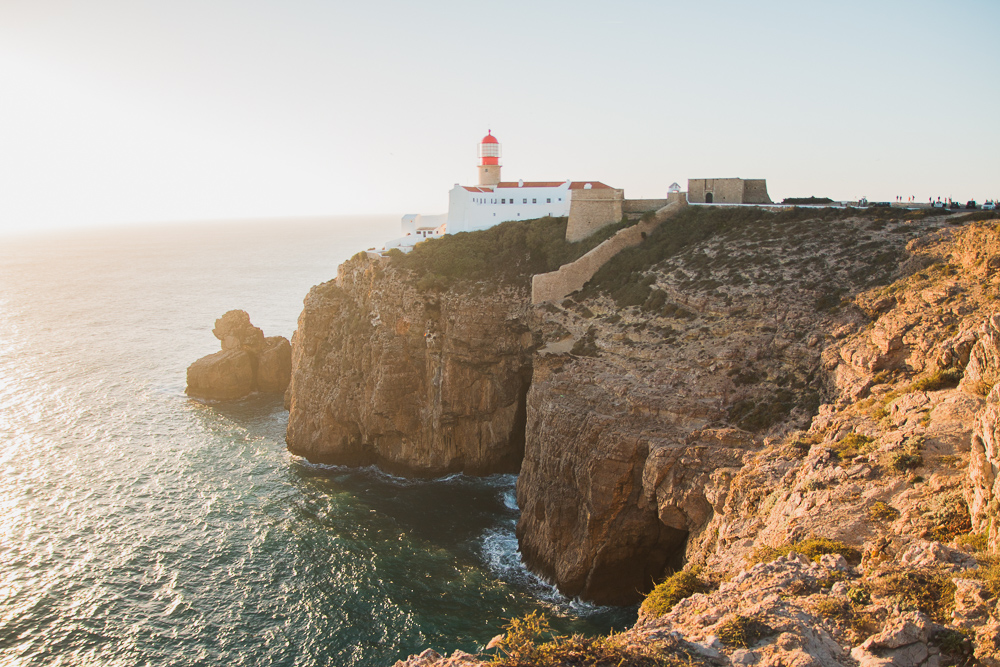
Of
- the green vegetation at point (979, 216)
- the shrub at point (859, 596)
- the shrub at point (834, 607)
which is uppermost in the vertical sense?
the green vegetation at point (979, 216)

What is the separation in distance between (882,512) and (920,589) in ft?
14.6

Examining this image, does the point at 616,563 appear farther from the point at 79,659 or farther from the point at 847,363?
the point at 79,659

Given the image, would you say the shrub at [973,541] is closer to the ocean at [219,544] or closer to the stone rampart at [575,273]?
the ocean at [219,544]

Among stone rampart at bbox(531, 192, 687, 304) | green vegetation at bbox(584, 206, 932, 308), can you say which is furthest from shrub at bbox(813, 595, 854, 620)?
stone rampart at bbox(531, 192, 687, 304)

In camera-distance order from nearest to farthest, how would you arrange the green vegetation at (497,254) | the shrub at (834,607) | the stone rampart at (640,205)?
the shrub at (834,607)
the green vegetation at (497,254)
the stone rampart at (640,205)

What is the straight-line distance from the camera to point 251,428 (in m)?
47.6

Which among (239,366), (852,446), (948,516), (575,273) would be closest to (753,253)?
(575,273)

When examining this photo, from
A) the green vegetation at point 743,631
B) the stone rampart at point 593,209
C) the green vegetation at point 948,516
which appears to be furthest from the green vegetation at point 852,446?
the stone rampart at point 593,209

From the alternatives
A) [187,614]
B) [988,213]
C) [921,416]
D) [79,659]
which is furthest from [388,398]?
[988,213]

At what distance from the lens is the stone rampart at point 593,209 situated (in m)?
46.6

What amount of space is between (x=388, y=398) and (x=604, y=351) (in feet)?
47.9

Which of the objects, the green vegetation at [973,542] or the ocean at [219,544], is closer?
the green vegetation at [973,542]

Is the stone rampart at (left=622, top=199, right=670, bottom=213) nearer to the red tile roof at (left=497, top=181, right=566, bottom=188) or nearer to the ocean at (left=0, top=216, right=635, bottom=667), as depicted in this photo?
the red tile roof at (left=497, top=181, right=566, bottom=188)

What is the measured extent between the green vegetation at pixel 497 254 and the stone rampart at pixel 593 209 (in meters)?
0.82
